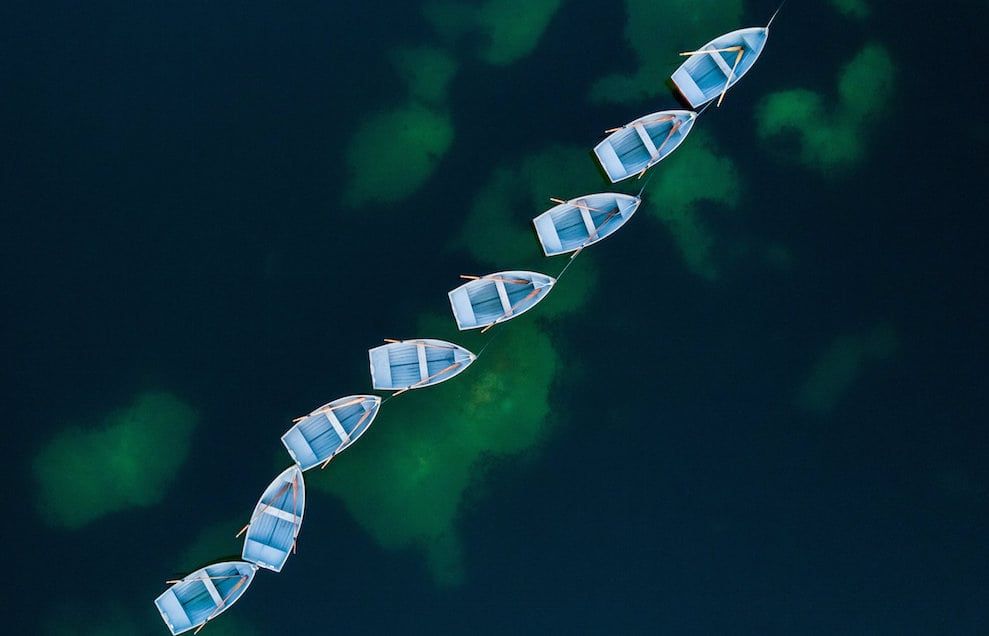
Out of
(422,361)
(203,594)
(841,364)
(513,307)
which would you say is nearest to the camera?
(203,594)

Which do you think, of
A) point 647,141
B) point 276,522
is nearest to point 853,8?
point 647,141

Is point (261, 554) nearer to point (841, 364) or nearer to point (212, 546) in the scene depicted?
point (212, 546)

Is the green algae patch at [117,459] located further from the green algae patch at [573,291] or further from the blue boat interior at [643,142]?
the blue boat interior at [643,142]

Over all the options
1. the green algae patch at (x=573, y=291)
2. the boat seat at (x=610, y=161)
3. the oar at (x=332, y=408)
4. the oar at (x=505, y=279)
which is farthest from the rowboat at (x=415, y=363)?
the boat seat at (x=610, y=161)

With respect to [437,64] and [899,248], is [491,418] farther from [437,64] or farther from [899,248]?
[899,248]

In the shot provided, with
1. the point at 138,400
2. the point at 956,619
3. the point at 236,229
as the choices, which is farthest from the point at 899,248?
the point at 138,400

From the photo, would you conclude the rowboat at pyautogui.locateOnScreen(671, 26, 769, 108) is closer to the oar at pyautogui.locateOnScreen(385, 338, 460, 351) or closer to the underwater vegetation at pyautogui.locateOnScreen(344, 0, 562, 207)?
the underwater vegetation at pyautogui.locateOnScreen(344, 0, 562, 207)

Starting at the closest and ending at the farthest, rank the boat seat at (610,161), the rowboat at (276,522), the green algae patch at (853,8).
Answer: the rowboat at (276,522) < the boat seat at (610,161) < the green algae patch at (853,8)
